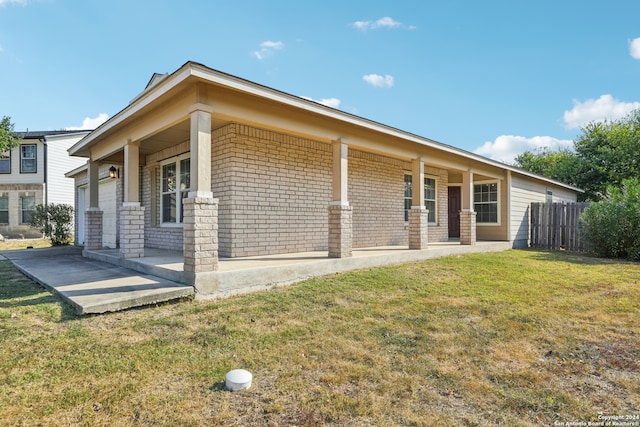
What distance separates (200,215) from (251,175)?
2.43m

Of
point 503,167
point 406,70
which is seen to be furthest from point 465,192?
point 406,70

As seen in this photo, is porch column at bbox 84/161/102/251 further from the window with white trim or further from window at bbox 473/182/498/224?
window at bbox 473/182/498/224

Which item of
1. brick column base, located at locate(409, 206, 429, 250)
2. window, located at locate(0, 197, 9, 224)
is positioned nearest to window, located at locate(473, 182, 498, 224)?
brick column base, located at locate(409, 206, 429, 250)

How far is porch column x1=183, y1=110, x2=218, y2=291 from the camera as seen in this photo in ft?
15.8

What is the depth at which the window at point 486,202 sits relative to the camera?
13125 mm

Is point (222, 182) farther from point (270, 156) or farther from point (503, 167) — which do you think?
point (503, 167)

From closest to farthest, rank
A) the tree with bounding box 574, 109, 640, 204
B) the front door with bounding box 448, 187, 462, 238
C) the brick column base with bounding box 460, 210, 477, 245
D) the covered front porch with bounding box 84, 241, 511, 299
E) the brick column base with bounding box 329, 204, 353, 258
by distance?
the covered front porch with bounding box 84, 241, 511, 299
the brick column base with bounding box 329, 204, 353, 258
the brick column base with bounding box 460, 210, 477, 245
the front door with bounding box 448, 187, 462, 238
the tree with bounding box 574, 109, 640, 204

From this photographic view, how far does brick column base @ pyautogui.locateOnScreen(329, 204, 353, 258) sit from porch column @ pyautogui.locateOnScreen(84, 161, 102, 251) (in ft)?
21.1

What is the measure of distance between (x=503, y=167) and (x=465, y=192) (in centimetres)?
224

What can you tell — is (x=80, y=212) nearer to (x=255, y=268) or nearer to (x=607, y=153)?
(x=255, y=268)

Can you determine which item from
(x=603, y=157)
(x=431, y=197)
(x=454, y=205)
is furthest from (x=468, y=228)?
(x=603, y=157)

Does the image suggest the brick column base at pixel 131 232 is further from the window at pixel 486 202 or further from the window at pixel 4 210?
the window at pixel 4 210

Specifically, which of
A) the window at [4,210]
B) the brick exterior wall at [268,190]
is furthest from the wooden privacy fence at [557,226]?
the window at [4,210]

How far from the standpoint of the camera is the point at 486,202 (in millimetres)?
13469
